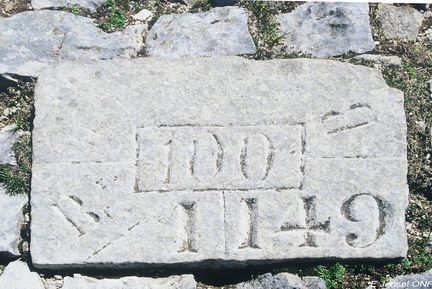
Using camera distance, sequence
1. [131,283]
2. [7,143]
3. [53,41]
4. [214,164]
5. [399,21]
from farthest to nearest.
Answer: [399,21]
[53,41]
[7,143]
[214,164]
[131,283]

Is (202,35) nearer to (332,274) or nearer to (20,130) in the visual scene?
(20,130)

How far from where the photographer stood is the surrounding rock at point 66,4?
5832mm

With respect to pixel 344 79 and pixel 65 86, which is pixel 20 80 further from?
pixel 344 79

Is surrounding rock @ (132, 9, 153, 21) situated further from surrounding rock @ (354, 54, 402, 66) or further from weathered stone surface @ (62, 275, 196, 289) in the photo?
weathered stone surface @ (62, 275, 196, 289)

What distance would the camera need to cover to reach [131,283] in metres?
4.93

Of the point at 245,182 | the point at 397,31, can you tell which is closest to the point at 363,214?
the point at 245,182

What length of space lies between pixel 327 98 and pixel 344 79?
168mm

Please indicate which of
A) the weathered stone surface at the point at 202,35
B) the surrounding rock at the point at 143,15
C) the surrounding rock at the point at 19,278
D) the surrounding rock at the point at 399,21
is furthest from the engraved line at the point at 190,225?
the surrounding rock at the point at 399,21

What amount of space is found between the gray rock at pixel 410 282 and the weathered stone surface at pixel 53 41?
2089 mm

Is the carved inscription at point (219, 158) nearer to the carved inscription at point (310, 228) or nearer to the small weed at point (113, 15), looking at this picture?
the carved inscription at point (310, 228)

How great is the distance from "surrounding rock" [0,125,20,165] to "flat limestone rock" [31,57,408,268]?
0.96ft

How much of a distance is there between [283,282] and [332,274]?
0.28 m

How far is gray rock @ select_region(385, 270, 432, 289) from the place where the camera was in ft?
16.5

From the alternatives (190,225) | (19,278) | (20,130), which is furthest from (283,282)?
(20,130)
